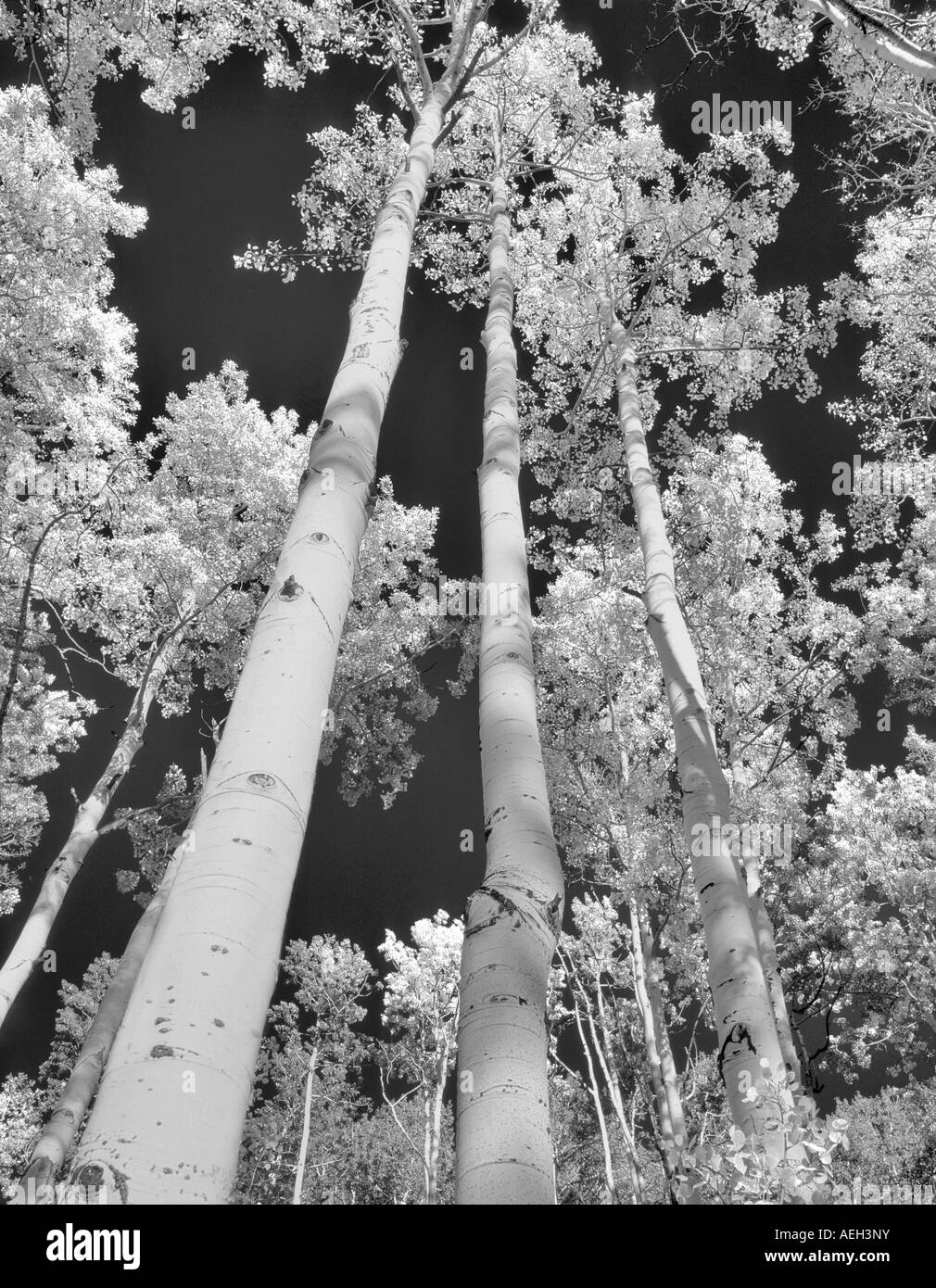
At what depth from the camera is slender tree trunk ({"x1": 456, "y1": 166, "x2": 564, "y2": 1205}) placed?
8.06 ft

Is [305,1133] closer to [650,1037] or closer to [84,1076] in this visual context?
[650,1037]

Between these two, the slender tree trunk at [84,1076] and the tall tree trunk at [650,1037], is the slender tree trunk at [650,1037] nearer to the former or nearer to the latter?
the tall tree trunk at [650,1037]

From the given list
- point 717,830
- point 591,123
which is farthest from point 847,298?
point 717,830

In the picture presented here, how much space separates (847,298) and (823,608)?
4.88 m

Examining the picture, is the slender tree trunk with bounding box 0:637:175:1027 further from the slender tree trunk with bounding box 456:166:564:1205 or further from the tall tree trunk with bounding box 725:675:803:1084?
the tall tree trunk with bounding box 725:675:803:1084

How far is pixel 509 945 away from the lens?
295cm

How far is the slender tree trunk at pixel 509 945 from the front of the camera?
96.8 inches

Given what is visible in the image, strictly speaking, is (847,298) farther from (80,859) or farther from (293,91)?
(80,859)

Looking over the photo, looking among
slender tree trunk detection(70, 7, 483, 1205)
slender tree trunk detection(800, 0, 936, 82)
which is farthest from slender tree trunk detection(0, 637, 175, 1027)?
slender tree trunk detection(800, 0, 936, 82)

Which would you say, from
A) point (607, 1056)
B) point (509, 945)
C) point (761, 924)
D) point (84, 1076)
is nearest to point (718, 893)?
point (509, 945)

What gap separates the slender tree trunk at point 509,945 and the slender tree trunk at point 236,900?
3.22 ft

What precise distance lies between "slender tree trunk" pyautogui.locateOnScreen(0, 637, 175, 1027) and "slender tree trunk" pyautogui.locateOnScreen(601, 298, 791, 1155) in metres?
7.31

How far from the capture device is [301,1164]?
20188 mm

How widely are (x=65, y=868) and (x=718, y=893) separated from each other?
25.1 ft
